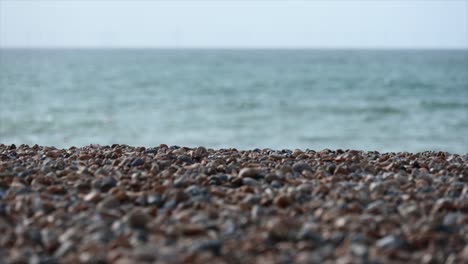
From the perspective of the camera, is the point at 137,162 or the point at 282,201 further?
the point at 137,162

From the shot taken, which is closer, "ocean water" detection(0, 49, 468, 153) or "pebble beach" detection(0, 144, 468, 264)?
"pebble beach" detection(0, 144, 468, 264)

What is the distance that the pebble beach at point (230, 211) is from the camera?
3.08 meters

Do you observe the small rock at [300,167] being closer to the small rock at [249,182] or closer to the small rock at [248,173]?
the small rock at [248,173]

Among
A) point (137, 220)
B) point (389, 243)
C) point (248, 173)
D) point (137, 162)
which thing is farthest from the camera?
point (137, 162)

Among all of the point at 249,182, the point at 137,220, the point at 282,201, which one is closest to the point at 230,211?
the point at 282,201

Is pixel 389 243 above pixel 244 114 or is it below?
above

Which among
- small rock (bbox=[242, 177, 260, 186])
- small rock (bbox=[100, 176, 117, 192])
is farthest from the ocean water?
small rock (bbox=[100, 176, 117, 192])

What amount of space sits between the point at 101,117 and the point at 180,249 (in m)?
19.7

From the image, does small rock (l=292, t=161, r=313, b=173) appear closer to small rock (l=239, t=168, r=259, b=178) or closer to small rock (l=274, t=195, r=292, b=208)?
small rock (l=239, t=168, r=259, b=178)

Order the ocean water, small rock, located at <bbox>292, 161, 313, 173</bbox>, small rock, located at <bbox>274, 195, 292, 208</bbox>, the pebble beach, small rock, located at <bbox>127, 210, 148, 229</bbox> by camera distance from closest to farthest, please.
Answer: the pebble beach, small rock, located at <bbox>127, 210, 148, 229</bbox>, small rock, located at <bbox>274, 195, 292, 208</bbox>, small rock, located at <bbox>292, 161, 313, 173</bbox>, the ocean water

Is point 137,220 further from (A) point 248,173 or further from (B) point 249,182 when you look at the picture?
(A) point 248,173

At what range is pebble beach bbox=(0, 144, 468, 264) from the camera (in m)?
3.08

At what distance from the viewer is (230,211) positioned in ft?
12.0

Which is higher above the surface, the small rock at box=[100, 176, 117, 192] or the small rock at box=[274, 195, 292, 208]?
the small rock at box=[274, 195, 292, 208]
